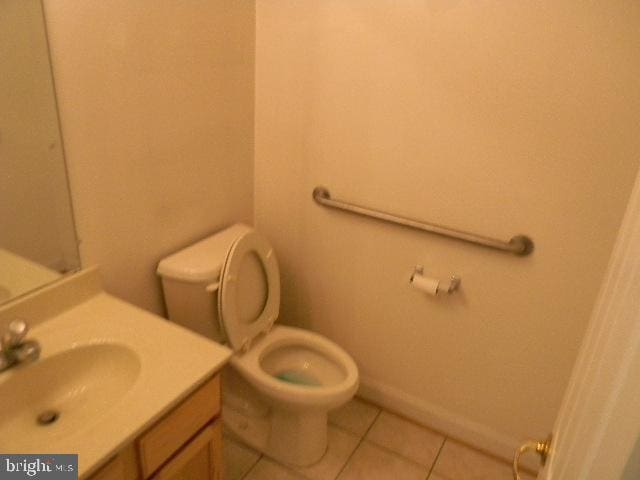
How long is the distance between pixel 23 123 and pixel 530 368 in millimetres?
1801

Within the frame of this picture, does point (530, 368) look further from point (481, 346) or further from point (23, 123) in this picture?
point (23, 123)

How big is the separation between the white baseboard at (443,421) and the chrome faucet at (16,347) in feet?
4.74

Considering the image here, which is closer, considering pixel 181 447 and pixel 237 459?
pixel 181 447

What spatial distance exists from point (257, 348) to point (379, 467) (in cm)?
68

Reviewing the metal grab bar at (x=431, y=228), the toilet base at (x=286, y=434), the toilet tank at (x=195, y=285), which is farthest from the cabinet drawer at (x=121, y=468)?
the metal grab bar at (x=431, y=228)

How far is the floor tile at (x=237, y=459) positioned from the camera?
1841mm

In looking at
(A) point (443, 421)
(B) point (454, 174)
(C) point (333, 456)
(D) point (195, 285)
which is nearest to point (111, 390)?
(D) point (195, 285)

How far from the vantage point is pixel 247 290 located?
1.81m

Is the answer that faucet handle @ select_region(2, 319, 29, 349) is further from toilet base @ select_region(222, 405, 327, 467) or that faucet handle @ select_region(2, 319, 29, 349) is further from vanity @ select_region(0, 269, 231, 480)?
toilet base @ select_region(222, 405, 327, 467)

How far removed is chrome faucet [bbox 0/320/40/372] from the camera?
1.09 m

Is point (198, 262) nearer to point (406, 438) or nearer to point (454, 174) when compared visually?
point (454, 174)

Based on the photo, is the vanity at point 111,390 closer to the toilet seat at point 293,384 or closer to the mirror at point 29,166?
the mirror at point 29,166

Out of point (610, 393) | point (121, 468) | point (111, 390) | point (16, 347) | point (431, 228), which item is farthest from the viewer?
point (431, 228)

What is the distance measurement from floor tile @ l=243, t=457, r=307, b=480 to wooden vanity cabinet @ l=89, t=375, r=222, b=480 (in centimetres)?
49
